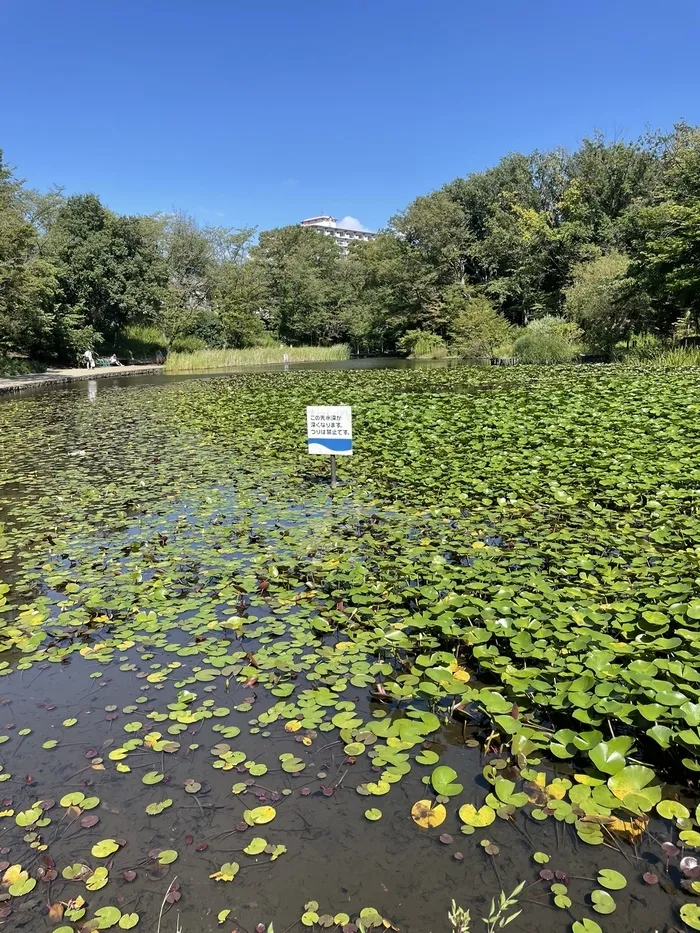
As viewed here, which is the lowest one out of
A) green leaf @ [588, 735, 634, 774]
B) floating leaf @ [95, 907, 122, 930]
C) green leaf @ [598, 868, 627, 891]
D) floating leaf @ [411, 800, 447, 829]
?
floating leaf @ [95, 907, 122, 930]

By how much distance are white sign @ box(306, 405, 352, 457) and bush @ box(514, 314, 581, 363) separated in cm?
1893

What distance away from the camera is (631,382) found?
1189 cm

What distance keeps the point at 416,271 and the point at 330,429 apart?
126ft

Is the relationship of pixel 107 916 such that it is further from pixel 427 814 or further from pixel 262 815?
pixel 427 814

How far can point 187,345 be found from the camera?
1567 inches

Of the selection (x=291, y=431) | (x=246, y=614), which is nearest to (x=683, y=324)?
(x=291, y=431)

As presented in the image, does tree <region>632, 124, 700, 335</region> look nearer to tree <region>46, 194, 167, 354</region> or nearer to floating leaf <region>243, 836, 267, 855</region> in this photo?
floating leaf <region>243, 836, 267, 855</region>

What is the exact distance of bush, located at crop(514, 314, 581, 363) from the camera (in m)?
23.0

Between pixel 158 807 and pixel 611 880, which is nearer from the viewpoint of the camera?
pixel 611 880

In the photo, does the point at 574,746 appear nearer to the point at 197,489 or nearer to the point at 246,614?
the point at 246,614

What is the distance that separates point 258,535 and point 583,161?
1625 inches

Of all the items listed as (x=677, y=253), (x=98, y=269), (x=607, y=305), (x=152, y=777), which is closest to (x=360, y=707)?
(x=152, y=777)

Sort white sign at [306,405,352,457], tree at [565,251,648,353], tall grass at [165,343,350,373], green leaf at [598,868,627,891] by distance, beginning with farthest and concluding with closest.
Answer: tall grass at [165,343,350,373] < tree at [565,251,648,353] < white sign at [306,405,352,457] < green leaf at [598,868,627,891]

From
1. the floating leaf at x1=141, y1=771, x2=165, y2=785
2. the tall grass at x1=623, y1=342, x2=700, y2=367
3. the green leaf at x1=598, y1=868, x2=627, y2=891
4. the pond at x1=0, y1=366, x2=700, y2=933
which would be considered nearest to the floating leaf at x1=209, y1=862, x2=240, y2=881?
the pond at x1=0, y1=366, x2=700, y2=933
